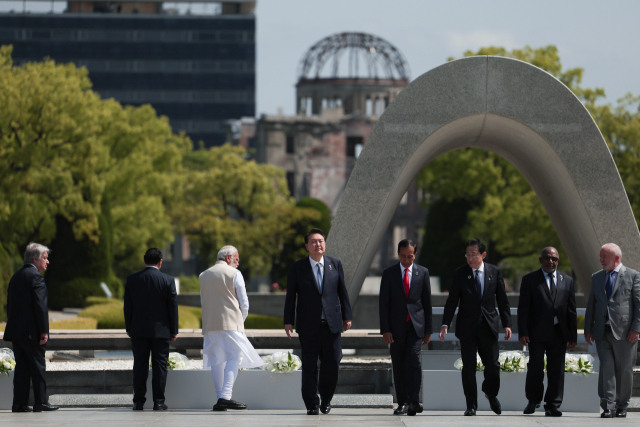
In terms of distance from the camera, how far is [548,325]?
8625mm

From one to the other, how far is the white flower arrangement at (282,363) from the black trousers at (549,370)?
2.39m

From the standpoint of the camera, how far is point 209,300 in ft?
29.3

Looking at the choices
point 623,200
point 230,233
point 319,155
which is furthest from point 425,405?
point 319,155

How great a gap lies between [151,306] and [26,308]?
4.18 ft

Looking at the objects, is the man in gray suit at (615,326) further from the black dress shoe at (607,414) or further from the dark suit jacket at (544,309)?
the dark suit jacket at (544,309)

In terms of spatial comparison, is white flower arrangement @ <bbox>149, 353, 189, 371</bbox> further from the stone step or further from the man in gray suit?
the man in gray suit

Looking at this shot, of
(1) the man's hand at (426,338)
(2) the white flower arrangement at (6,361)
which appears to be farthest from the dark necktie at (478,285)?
(2) the white flower arrangement at (6,361)

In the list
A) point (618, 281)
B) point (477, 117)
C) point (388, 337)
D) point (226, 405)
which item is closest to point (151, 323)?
point (226, 405)

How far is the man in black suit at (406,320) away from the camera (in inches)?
332

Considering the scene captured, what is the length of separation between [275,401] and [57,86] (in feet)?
69.0

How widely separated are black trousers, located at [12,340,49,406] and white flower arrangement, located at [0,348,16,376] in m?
0.42

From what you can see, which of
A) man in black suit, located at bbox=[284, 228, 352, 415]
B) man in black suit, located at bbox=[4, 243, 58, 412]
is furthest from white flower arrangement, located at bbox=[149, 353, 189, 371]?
man in black suit, located at bbox=[284, 228, 352, 415]

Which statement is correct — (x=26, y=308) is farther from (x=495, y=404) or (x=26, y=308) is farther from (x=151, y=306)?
(x=495, y=404)

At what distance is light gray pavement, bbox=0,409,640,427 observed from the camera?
24.5ft
